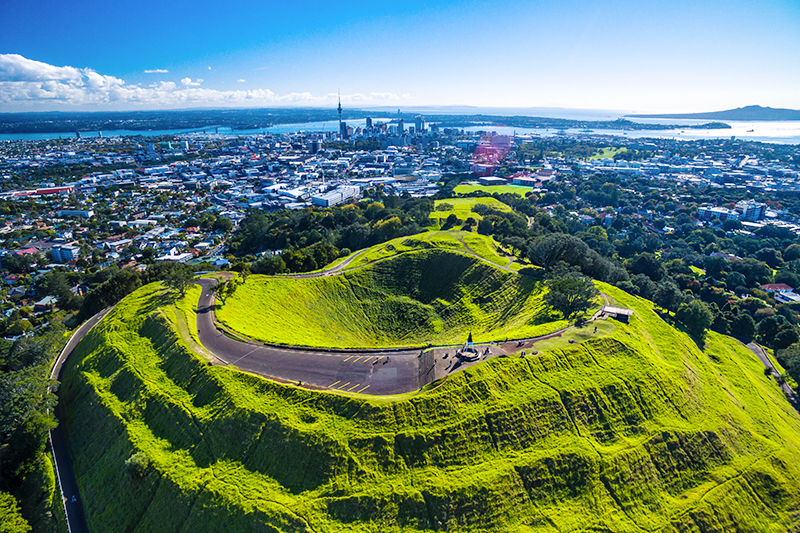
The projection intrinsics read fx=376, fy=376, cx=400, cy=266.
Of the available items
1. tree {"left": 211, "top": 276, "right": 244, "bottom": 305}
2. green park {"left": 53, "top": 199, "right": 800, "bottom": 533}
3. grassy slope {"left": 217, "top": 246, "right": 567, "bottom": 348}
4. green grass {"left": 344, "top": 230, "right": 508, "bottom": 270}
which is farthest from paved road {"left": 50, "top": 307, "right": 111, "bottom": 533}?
green grass {"left": 344, "top": 230, "right": 508, "bottom": 270}

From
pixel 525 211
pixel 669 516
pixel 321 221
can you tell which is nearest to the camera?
pixel 669 516

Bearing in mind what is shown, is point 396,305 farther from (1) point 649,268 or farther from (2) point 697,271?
(2) point 697,271

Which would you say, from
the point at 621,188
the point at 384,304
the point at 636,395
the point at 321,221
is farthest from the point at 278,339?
the point at 621,188

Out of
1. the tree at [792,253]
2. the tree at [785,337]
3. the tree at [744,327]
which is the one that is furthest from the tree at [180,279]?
the tree at [792,253]

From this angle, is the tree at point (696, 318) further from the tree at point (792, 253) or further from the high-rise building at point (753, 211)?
Answer: the high-rise building at point (753, 211)

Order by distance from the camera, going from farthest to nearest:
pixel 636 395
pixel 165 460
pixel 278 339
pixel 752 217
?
1. pixel 752 217
2. pixel 278 339
3. pixel 636 395
4. pixel 165 460

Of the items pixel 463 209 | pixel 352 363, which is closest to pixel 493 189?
pixel 463 209

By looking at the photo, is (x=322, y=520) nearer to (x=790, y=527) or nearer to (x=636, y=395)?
(x=636, y=395)
